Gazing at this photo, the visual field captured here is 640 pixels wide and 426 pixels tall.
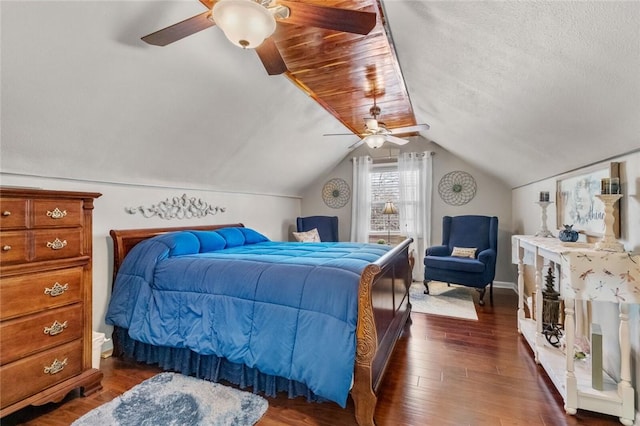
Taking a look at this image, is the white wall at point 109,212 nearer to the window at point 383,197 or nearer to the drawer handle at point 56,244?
the drawer handle at point 56,244

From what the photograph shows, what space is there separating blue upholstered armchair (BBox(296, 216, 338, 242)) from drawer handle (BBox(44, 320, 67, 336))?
400cm

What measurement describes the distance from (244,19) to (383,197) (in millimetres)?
4937

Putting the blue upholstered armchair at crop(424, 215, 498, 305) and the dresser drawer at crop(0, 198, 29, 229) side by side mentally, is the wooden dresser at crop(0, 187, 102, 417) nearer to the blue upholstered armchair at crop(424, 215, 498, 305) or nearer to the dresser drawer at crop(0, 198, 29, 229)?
the dresser drawer at crop(0, 198, 29, 229)

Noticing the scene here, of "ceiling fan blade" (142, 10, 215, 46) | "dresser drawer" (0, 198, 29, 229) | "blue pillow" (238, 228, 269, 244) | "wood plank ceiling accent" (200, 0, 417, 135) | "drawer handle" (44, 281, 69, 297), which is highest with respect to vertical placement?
"wood plank ceiling accent" (200, 0, 417, 135)

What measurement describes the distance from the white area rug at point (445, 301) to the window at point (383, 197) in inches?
51.2

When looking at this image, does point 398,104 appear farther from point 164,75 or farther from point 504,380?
point 504,380

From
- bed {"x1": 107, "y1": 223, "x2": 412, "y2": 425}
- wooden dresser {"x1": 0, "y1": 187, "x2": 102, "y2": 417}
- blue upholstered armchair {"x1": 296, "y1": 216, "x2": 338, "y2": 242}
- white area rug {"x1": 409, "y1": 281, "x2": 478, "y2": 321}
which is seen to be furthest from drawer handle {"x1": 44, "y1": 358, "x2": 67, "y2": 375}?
blue upholstered armchair {"x1": 296, "y1": 216, "x2": 338, "y2": 242}

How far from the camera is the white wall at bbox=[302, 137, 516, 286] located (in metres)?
5.06

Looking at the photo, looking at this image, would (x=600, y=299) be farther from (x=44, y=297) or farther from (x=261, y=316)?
(x=44, y=297)

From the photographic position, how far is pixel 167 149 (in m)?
3.04

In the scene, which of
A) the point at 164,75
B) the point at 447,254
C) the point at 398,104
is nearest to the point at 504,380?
the point at 447,254

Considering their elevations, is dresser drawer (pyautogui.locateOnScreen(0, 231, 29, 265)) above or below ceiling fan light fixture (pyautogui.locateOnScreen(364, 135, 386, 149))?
below

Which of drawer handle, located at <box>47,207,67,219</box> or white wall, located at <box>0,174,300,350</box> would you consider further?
white wall, located at <box>0,174,300,350</box>

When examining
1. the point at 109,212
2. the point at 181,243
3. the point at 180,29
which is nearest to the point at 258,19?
the point at 180,29
